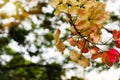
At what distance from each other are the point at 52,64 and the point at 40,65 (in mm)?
222

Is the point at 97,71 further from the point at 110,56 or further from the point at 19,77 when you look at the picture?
the point at 110,56

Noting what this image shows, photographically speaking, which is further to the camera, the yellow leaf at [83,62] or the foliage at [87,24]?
the yellow leaf at [83,62]

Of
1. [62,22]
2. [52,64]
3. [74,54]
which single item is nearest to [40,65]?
[52,64]

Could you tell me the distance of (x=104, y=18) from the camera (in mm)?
1486

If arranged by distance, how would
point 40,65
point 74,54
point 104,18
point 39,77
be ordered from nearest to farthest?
point 104,18 < point 74,54 < point 40,65 < point 39,77

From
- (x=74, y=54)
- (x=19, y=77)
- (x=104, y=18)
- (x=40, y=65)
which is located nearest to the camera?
(x=104, y=18)

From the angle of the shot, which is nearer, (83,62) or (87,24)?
(87,24)

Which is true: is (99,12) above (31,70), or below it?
below

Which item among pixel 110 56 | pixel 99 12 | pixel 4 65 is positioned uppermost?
pixel 4 65

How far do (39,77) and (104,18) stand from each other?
3301 mm

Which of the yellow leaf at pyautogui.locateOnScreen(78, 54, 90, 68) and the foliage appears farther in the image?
the yellow leaf at pyautogui.locateOnScreen(78, 54, 90, 68)

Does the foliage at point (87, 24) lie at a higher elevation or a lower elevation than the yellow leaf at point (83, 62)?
higher

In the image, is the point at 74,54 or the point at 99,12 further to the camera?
the point at 74,54

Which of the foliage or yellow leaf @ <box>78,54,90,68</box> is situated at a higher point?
the foliage
